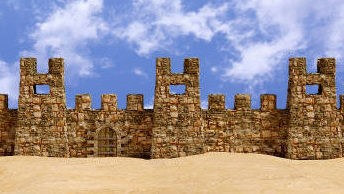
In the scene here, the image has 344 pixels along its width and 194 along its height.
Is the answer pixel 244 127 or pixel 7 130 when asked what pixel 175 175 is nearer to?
pixel 244 127

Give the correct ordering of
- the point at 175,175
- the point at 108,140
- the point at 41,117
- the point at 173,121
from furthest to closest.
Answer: the point at 108,140 → the point at 41,117 → the point at 173,121 → the point at 175,175

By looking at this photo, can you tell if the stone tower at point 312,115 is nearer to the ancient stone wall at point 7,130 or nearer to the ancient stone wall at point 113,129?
the ancient stone wall at point 113,129

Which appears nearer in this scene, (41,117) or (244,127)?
(41,117)

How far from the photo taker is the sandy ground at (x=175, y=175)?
2252 cm

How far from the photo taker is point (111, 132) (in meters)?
32.0

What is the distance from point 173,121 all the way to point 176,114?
0.40 metres

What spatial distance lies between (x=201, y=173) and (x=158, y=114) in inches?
257

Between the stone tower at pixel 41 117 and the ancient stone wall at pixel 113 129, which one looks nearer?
the stone tower at pixel 41 117

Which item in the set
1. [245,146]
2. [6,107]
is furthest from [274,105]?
[6,107]

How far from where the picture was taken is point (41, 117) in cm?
3175

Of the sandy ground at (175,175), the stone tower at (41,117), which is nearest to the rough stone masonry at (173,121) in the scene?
the stone tower at (41,117)

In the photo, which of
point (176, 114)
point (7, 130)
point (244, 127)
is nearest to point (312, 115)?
point (244, 127)

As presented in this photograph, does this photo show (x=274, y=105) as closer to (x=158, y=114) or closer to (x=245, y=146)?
(x=245, y=146)

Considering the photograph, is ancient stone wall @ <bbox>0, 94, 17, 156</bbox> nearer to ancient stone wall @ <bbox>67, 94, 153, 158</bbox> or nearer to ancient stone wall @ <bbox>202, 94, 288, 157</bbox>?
ancient stone wall @ <bbox>67, 94, 153, 158</bbox>
